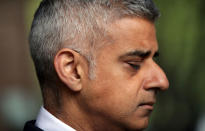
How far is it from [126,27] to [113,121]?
0.53 metres

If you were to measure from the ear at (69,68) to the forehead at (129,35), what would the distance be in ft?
0.72

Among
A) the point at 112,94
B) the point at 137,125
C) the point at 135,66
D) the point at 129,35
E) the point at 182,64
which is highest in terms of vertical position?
the point at 129,35

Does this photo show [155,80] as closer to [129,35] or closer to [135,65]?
[135,65]

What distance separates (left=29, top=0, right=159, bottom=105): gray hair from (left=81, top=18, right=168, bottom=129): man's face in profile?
56 mm

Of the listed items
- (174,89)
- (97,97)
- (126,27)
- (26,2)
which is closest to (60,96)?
(97,97)

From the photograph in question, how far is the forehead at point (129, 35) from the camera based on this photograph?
2359 millimetres

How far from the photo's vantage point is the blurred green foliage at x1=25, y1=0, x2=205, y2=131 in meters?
5.61

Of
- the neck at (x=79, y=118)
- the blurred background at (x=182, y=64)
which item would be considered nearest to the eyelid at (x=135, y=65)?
the neck at (x=79, y=118)

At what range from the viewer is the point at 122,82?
2357 millimetres

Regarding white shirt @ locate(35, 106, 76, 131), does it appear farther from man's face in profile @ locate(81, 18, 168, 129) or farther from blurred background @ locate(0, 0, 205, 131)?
blurred background @ locate(0, 0, 205, 131)

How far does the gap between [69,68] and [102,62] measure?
186 millimetres

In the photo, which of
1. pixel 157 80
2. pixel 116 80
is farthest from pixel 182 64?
pixel 116 80

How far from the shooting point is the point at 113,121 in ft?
7.86

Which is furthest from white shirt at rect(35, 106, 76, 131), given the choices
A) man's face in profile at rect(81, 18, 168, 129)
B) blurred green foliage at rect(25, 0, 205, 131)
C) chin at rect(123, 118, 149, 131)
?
blurred green foliage at rect(25, 0, 205, 131)
